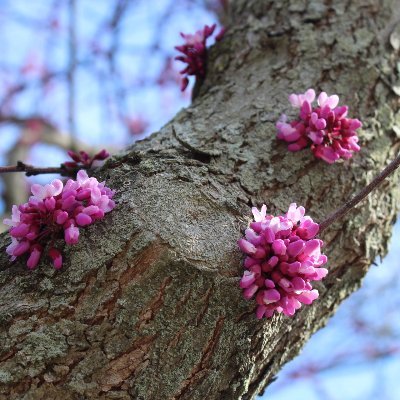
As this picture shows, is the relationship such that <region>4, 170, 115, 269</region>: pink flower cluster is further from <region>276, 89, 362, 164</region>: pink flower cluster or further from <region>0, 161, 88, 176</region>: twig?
<region>276, 89, 362, 164</region>: pink flower cluster

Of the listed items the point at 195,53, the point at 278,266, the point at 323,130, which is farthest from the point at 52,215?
the point at 195,53

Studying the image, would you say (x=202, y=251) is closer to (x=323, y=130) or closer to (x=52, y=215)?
(x=52, y=215)

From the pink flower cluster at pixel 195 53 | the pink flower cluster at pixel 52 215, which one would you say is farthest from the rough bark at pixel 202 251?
the pink flower cluster at pixel 195 53

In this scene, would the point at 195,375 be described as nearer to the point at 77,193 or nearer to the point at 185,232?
the point at 185,232

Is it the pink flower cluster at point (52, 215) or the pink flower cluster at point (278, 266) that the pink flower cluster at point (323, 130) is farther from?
the pink flower cluster at point (52, 215)

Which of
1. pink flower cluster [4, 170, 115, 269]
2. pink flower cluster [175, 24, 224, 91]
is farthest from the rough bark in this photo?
pink flower cluster [175, 24, 224, 91]

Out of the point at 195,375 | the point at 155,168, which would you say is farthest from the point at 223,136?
the point at 195,375
